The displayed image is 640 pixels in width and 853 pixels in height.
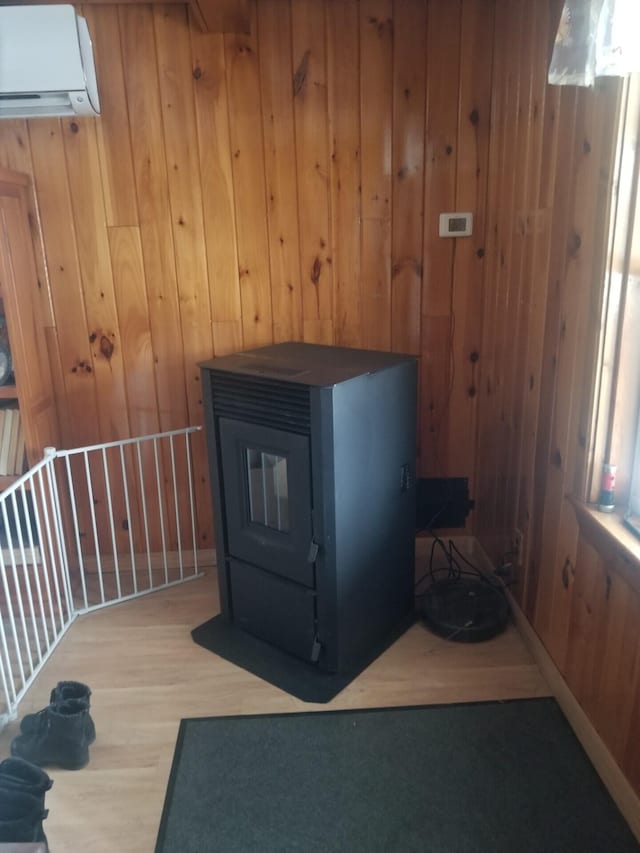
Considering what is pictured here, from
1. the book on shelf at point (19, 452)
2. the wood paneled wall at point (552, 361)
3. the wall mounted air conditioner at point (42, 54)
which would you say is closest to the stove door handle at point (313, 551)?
the wood paneled wall at point (552, 361)

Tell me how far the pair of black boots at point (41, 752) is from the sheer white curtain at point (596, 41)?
6.48 feet

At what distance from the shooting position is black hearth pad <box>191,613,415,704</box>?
1.90m

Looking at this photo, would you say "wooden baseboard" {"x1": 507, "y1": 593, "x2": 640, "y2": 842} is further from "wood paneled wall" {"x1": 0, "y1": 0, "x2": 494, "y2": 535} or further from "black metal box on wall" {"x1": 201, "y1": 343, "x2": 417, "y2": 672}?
"wood paneled wall" {"x1": 0, "y1": 0, "x2": 494, "y2": 535}

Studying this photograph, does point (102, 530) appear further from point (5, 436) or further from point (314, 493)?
point (314, 493)

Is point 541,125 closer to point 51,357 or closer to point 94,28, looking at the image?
point 94,28

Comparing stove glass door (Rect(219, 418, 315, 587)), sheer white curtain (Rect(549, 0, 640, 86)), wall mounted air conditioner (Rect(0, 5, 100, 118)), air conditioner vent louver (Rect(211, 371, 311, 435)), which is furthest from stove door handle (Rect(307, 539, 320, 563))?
wall mounted air conditioner (Rect(0, 5, 100, 118))

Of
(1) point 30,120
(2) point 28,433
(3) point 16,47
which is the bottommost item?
(2) point 28,433

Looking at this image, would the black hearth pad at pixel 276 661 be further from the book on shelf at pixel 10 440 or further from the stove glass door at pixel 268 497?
the book on shelf at pixel 10 440

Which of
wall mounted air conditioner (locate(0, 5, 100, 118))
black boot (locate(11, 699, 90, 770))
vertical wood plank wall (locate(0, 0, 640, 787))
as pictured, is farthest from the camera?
vertical wood plank wall (locate(0, 0, 640, 787))

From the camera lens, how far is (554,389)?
1795mm

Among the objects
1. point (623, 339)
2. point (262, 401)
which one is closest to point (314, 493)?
point (262, 401)

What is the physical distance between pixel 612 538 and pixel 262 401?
991 millimetres

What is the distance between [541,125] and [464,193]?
0.50m

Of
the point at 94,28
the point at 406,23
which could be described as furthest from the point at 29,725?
the point at 406,23
